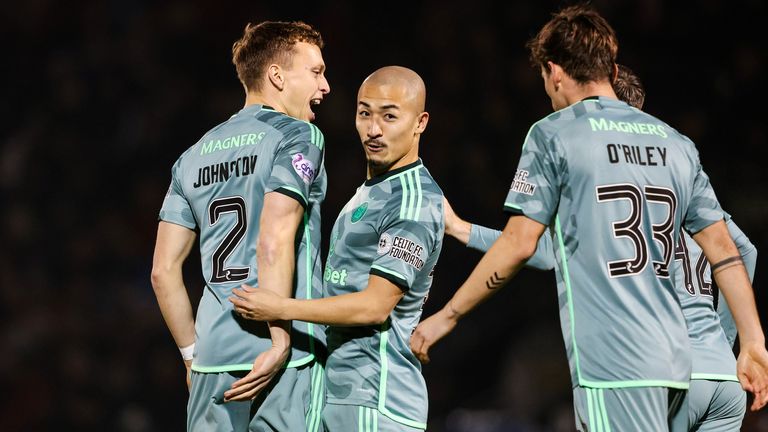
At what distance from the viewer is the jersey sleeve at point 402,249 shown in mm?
3301

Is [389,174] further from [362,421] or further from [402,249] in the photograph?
[362,421]

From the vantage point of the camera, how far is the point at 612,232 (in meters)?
3.13

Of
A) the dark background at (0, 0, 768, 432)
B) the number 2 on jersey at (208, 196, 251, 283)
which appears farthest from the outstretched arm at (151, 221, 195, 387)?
the dark background at (0, 0, 768, 432)

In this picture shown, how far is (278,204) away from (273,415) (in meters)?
0.74

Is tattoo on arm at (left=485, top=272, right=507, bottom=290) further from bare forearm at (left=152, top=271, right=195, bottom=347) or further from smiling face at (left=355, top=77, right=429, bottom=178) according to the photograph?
bare forearm at (left=152, top=271, right=195, bottom=347)

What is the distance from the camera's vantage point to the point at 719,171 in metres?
7.05

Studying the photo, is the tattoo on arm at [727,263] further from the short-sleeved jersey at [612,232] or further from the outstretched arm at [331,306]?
the outstretched arm at [331,306]

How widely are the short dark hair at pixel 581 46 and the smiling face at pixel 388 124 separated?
0.55 m

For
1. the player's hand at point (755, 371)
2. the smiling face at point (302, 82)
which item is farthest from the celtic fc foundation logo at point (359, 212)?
the player's hand at point (755, 371)

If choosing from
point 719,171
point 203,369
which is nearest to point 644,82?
point 719,171

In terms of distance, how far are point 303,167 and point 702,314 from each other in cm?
173

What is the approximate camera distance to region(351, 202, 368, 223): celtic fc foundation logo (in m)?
3.50

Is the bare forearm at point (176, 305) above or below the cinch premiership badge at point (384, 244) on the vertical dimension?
below

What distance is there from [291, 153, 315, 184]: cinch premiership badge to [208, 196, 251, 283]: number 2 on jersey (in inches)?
9.6
